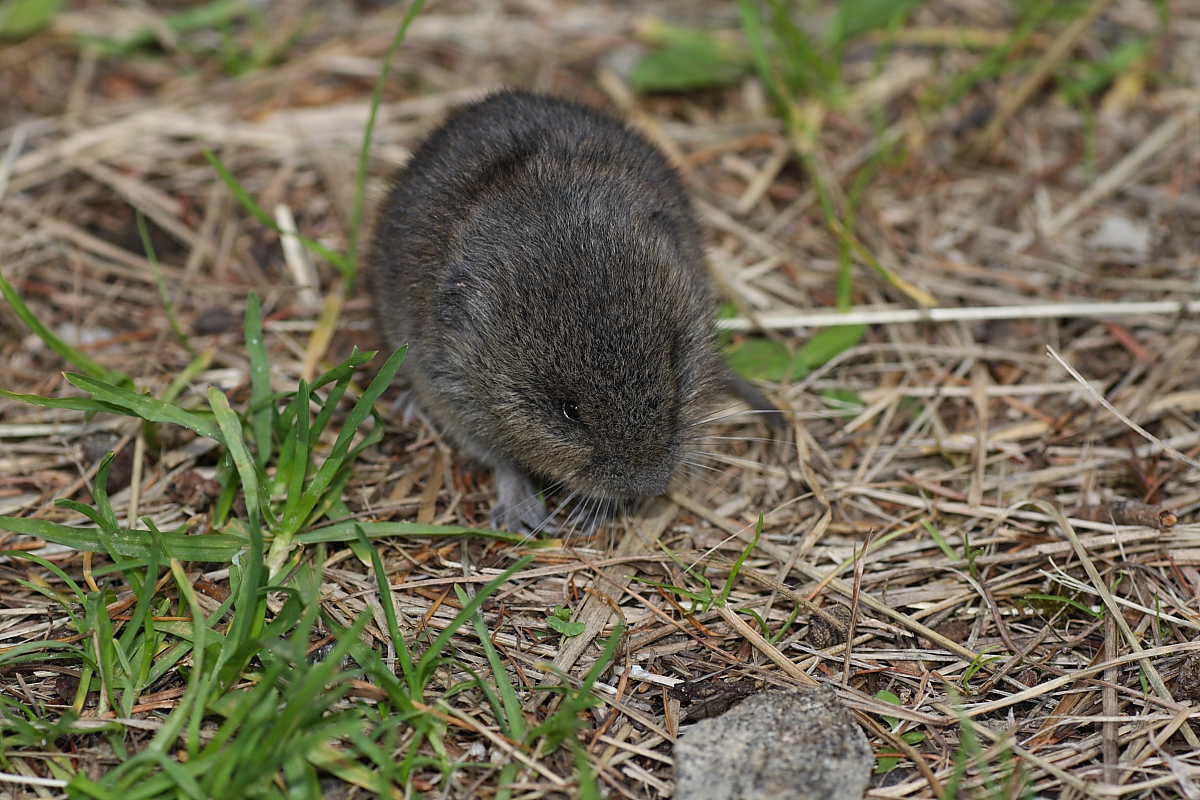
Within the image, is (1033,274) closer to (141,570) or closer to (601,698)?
(601,698)

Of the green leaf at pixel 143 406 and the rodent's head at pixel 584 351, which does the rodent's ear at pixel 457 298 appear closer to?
the rodent's head at pixel 584 351

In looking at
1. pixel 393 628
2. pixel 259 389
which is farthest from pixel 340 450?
pixel 393 628

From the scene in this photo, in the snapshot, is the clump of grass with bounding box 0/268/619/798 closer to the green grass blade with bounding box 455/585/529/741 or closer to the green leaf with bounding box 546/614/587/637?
the green grass blade with bounding box 455/585/529/741

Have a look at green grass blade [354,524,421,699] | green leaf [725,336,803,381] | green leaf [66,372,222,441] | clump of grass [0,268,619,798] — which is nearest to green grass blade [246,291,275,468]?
clump of grass [0,268,619,798]

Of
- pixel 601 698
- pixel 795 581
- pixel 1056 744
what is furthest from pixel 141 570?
pixel 1056 744

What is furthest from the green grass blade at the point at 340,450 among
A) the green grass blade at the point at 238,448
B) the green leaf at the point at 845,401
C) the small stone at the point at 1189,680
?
the small stone at the point at 1189,680

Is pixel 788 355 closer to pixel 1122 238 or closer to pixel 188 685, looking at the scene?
pixel 1122 238

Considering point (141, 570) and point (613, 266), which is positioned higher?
point (613, 266)
